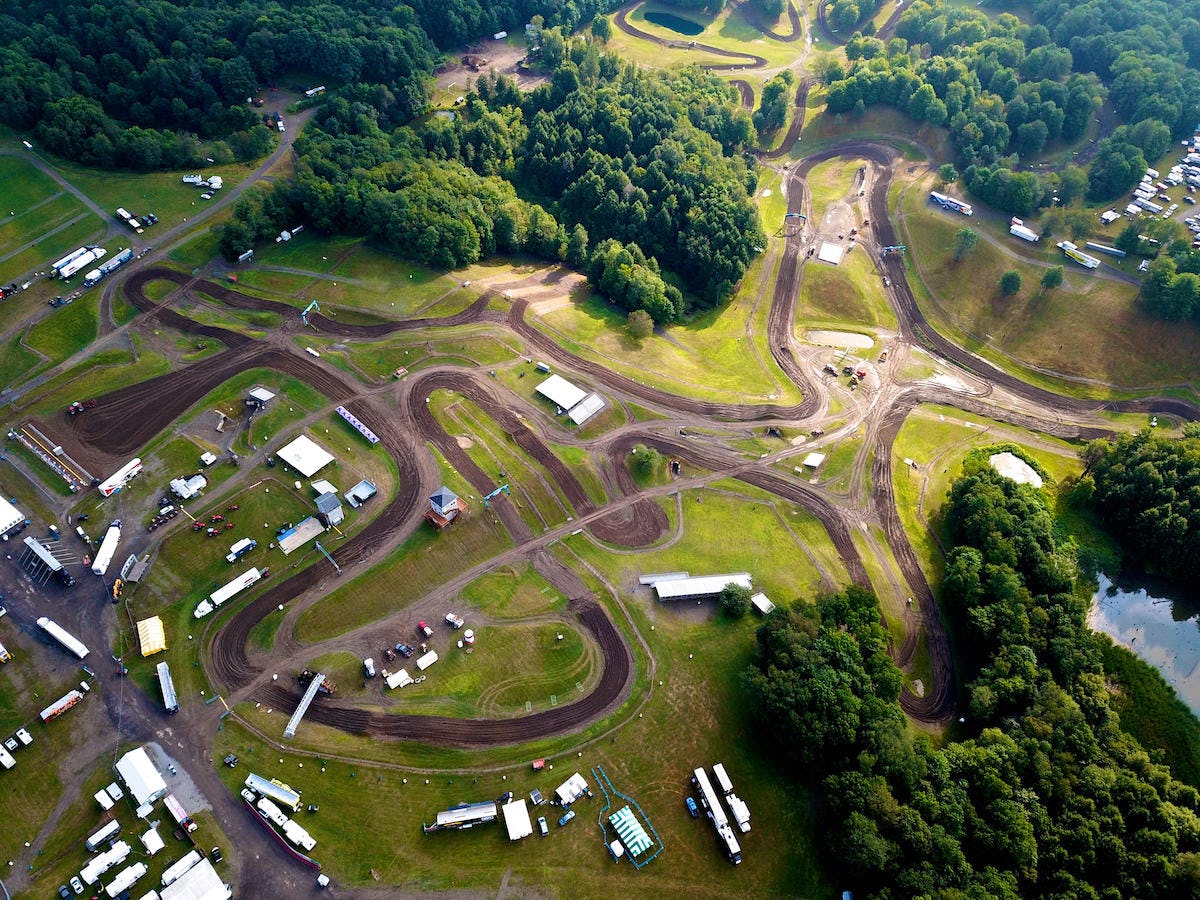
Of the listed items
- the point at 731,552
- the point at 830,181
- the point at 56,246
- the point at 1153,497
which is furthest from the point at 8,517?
the point at 830,181

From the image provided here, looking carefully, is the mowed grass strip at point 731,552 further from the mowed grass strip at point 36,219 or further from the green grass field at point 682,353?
the mowed grass strip at point 36,219

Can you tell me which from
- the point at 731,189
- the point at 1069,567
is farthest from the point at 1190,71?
the point at 1069,567

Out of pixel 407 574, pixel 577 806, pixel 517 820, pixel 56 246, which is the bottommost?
pixel 577 806

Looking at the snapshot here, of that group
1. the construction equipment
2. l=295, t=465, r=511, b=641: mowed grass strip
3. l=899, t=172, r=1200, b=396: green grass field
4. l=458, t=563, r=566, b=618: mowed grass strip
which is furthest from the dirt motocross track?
l=899, t=172, r=1200, b=396: green grass field

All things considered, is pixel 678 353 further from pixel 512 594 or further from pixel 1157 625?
pixel 1157 625

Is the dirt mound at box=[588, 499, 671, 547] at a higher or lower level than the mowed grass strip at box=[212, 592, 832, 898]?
higher

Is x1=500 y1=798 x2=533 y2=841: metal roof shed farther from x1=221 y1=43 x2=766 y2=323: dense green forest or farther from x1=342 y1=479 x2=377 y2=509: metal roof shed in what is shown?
x1=221 y1=43 x2=766 y2=323: dense green forest

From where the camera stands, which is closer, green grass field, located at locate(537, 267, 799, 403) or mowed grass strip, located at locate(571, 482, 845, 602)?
mowed grass strip, located at locate(571, 482, 845, 602)
